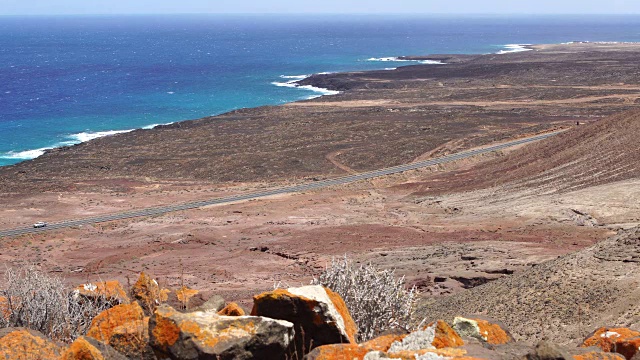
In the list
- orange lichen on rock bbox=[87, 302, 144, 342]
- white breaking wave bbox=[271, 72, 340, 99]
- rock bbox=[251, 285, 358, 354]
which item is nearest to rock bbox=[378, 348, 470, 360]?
rock bbox=[251, 285, 358, 354]

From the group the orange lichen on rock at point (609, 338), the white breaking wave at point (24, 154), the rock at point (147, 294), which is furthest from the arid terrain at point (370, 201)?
the orange lichen on rock at point (609, 338)

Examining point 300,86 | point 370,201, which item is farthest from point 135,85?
point 370,201

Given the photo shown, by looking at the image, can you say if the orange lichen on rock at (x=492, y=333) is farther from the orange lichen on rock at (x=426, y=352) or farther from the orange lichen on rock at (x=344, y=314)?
the orange lichen on rock at (x=426, y=352)

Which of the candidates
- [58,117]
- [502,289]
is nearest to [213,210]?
[502,289]

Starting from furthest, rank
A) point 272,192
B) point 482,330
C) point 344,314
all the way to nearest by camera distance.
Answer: point 272,192 → point 482,330 → point 344,314

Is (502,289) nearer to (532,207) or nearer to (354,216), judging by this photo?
(532,207)

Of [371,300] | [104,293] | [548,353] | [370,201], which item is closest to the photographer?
[548,353]

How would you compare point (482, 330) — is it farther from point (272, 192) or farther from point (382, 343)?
point (272, 192)
